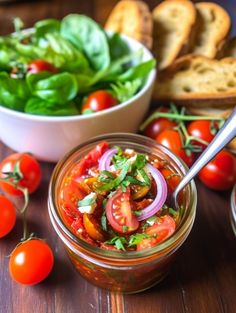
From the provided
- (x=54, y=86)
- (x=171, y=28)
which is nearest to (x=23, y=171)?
(x=54, y=86)

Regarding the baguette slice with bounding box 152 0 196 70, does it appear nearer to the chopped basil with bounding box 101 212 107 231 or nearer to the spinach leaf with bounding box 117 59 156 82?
the spinach leaf with bounding box 117 59 156 82

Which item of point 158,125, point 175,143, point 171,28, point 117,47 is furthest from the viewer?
point 171,28

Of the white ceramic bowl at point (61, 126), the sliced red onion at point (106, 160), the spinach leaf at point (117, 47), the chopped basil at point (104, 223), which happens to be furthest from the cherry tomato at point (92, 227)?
the spinach leaf at point (117, 47)

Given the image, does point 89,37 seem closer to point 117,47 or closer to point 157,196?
point 117,47

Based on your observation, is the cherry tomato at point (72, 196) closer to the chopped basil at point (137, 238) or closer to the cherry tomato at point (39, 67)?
the chopped basil at point (137, 238)

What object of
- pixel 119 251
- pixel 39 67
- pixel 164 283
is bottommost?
pixel 164 283

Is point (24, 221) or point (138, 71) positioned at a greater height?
point (138, 71)

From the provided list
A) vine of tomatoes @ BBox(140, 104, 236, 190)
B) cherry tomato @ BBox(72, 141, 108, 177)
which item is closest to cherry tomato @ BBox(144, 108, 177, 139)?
vine of tomatoes @ BBox(140, 104, 236, 190)
